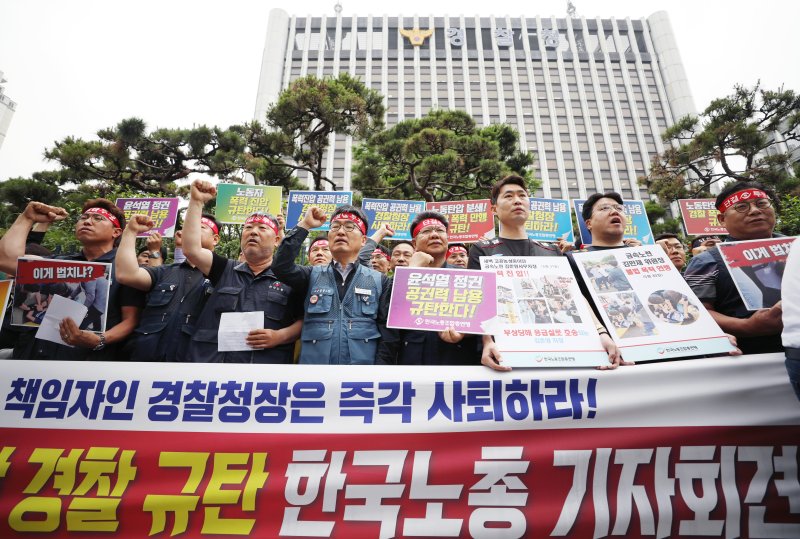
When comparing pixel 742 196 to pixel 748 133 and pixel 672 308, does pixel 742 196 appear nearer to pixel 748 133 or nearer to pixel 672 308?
pixel 672 308

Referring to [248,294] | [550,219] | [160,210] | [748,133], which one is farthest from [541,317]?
[748,133]

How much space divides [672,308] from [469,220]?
13.8ft

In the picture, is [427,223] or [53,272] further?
[427,223]

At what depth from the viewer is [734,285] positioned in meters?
2.11

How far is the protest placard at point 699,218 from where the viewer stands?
6215 millimetres

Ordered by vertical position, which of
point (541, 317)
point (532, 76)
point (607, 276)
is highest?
point (532, 76)

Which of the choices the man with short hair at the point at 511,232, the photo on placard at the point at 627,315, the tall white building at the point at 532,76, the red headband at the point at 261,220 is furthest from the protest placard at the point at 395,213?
the tall white building at the point at 532,76

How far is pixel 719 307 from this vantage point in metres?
2.16

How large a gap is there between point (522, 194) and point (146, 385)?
94.4 inches

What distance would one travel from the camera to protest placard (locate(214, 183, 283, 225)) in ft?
20.8

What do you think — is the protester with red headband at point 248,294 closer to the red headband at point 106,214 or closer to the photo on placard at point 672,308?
the red headband at point 106,214

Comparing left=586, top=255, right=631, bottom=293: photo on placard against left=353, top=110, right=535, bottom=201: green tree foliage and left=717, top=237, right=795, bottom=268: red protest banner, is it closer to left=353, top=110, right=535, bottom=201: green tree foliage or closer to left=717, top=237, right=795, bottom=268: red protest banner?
left=717, top=237, right=795, bottom=268: red protest banner

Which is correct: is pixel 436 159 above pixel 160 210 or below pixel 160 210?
above

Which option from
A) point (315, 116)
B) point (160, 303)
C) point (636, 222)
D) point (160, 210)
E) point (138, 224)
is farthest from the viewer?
point (315, 116)
